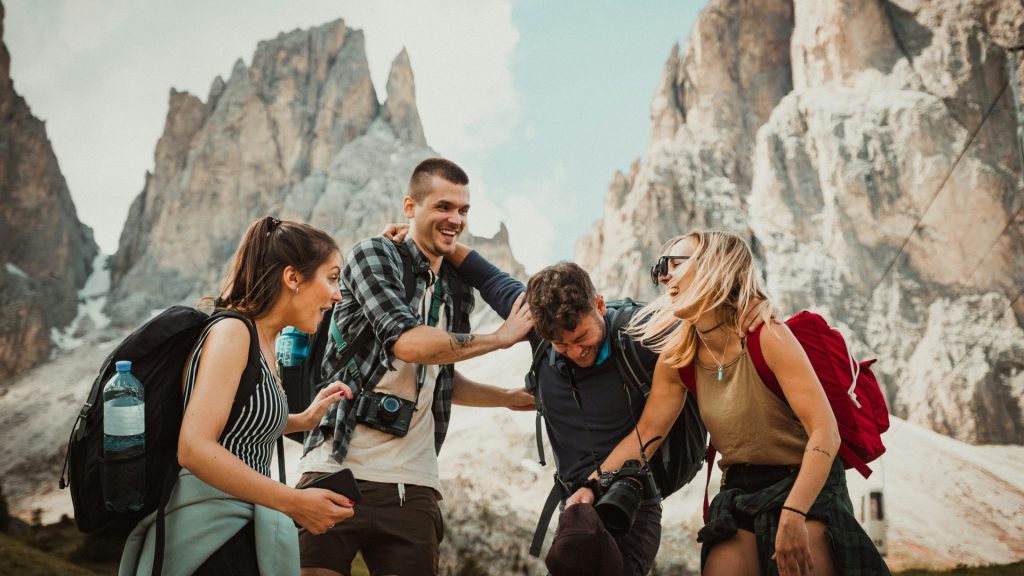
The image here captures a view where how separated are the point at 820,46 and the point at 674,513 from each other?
37.6 m

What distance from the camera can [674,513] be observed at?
22359 millimetres

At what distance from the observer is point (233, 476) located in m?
2.32

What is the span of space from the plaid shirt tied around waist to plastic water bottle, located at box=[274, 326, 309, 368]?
0.41 feet

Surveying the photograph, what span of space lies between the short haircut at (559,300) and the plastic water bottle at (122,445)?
1.68 m

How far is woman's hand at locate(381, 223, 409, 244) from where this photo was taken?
13.2ft

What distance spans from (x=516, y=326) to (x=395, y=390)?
66 cm

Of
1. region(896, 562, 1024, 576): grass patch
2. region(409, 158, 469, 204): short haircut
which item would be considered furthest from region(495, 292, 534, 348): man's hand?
region(896, 562, 1024, 576): grass patch

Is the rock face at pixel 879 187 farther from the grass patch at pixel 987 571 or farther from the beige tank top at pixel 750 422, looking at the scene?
the beige tank top at pixel 750 422

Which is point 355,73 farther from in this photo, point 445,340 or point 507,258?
point 445,340

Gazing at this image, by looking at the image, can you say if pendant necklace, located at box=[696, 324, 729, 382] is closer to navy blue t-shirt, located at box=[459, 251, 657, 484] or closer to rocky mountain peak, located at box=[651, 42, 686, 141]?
navy blue t-shirt, located at box=[459, 251, 657, 484]

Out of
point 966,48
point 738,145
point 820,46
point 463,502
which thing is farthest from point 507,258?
point 463,502

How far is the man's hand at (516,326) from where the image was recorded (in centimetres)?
358

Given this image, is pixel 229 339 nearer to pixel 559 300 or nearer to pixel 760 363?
pixel 559 300

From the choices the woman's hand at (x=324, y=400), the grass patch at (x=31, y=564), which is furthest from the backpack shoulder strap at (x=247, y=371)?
the grass patch at (x=31, y=564)
